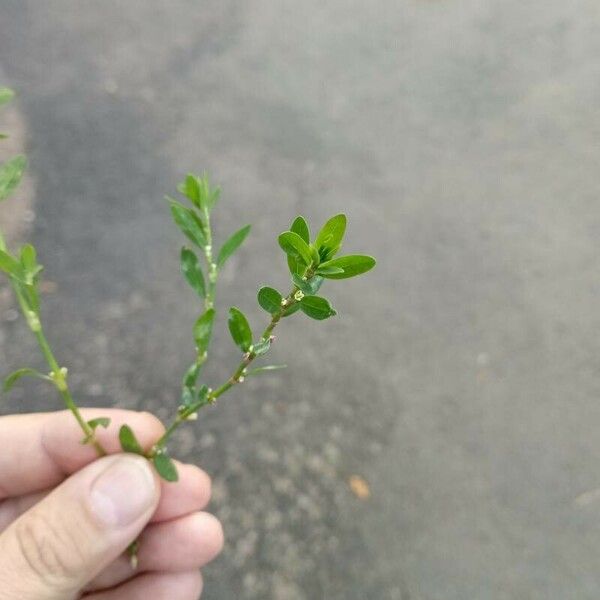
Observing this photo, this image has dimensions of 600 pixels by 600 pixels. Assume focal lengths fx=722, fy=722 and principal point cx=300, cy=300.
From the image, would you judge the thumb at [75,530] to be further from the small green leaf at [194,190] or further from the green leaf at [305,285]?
the green leaf at [305,285]

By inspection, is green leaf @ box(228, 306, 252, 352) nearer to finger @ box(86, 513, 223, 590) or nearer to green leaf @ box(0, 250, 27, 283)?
green leaf @ box(0, 250, 27, 283)

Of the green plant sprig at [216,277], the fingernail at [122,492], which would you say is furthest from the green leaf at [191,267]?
the fingernail at [122,492]

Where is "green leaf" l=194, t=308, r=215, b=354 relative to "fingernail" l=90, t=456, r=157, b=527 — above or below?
above

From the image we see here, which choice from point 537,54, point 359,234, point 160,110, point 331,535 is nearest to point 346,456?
point 331,535

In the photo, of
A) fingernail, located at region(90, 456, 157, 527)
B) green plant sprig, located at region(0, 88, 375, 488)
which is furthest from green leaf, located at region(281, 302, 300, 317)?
fingernail, located at region(90, 456, 157, 527)

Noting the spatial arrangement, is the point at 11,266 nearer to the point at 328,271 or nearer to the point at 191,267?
the point at 191,267

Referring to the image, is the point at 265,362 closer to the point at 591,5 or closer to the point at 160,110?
the point at 160,110

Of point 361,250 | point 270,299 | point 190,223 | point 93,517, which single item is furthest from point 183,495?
point 361,250
